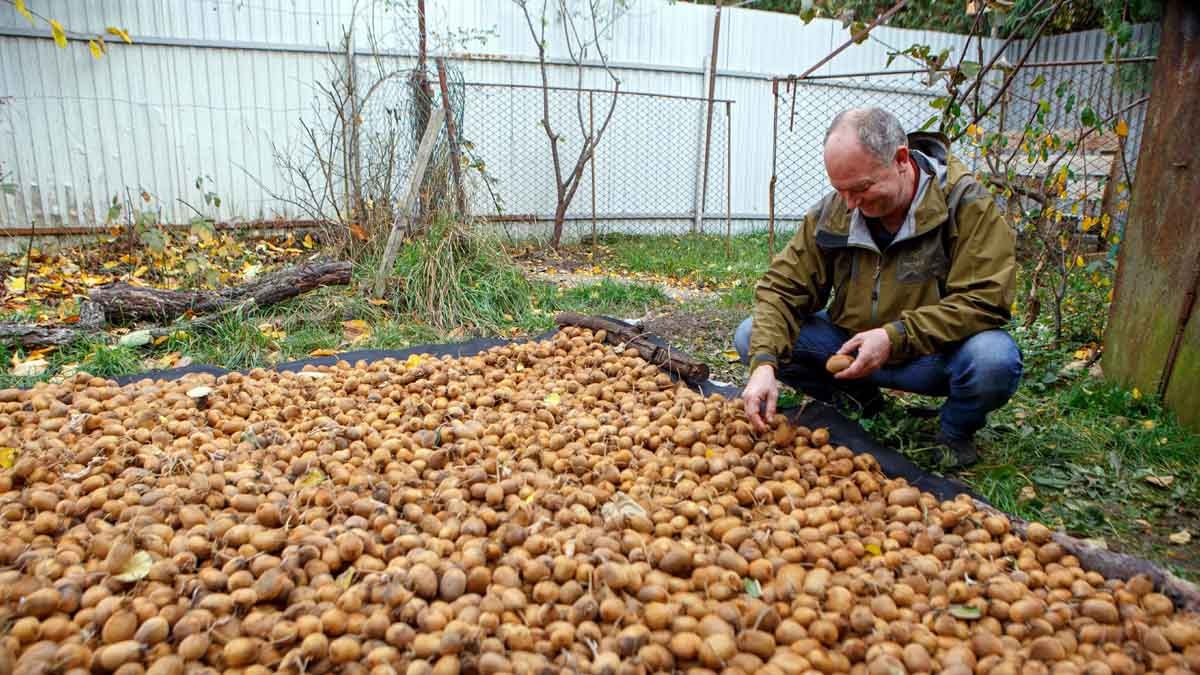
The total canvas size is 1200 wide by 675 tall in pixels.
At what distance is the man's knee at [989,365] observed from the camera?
213 centimetres

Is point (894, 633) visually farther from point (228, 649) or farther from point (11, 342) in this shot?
point (11, 342)

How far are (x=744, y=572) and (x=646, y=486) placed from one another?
40 centimetres

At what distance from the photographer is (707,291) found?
5293 mm

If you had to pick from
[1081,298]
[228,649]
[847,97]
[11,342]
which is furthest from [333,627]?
[847,97]

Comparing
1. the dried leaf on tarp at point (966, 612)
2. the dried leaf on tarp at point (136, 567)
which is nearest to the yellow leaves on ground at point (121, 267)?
the dried leaf on tarp at point (136, 567)

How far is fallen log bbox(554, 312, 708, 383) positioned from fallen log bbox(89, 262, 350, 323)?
1513 mm

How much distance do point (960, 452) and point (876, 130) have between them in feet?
3.33

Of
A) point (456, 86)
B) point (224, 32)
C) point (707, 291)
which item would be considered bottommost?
point (707, 291)

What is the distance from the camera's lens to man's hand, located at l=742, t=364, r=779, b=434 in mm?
2135

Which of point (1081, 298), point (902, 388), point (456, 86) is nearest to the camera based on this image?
point (902, 388)

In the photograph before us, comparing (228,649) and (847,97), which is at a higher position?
(847,97)

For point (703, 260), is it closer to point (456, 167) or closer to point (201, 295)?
point (456, 167)

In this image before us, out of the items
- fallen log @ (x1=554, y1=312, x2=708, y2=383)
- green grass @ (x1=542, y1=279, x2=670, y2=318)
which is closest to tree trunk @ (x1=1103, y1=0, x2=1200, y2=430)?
fallen log @ (x1=554, y1=312, x2=708, y2=383)

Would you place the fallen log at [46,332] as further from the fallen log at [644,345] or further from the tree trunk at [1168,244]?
the tree trunk at [1168,244]
